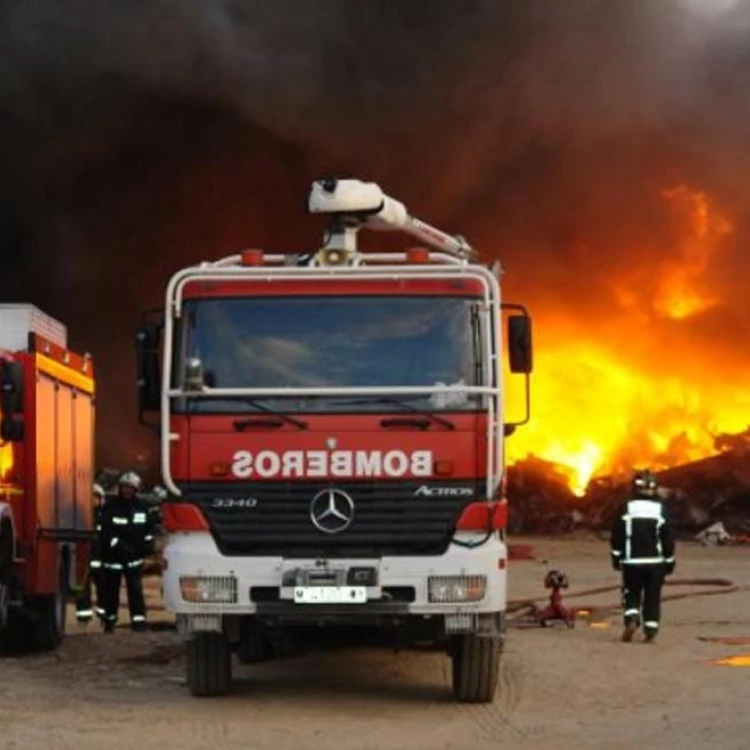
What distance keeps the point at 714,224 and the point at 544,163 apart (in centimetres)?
371

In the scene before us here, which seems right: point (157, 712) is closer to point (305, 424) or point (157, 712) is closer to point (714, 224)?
point (305, 424)

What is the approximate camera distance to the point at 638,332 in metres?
35.1

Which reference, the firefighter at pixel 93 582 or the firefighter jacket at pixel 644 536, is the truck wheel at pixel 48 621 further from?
the firefighter jacket at pixel 644 536

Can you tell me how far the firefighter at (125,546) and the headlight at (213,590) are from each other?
5.18 meters

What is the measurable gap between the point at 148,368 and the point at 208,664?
1.79 m

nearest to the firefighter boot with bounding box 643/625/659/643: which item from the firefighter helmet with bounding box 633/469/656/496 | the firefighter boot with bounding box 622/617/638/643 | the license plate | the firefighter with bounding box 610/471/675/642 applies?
the firefighter with bounding box 610/471/675/642

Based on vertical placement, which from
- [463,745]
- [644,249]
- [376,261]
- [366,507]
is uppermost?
[644,249]

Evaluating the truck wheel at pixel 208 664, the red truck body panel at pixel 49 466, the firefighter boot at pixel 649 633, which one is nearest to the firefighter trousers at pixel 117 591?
the red truck body panel at pixel 49 466

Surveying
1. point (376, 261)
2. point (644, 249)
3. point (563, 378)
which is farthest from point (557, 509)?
point (376, 261)

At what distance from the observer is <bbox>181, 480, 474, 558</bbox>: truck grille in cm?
1006

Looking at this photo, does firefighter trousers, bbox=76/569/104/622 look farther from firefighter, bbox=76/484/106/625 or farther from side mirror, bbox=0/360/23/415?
side mirror, bbox=0/360/23/415

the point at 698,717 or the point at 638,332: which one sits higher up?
the point at 638,332

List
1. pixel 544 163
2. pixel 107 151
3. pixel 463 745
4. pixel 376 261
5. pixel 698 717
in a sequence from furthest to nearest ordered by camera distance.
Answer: pixel 544 163
pixel 107 151
pixel 376 261
pixel 698 717
pixel 463 745

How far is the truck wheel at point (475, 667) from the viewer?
10391 millimetres
